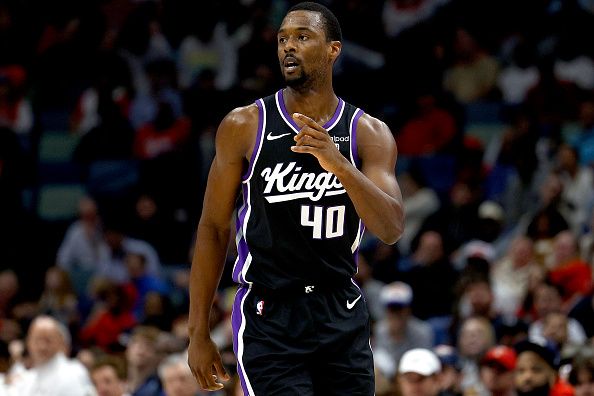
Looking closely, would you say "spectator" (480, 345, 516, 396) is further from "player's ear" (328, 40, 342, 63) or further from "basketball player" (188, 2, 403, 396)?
"player's ear" (328, 40, 342, 63)

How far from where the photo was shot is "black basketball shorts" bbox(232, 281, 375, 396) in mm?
5023

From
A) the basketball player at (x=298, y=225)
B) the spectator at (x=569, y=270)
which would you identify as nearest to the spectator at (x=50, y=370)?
the spectator at (x=569, y=270)

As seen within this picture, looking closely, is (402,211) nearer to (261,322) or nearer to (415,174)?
(261,322)

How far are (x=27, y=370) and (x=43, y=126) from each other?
539 centimetres

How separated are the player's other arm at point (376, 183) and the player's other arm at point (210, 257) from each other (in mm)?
464

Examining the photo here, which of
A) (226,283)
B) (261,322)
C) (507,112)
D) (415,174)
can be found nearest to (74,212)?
(226,283)

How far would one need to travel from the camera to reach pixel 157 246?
519 inches

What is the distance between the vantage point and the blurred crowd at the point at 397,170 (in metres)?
9.68

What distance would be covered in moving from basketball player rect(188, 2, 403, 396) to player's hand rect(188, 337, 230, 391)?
10 cm

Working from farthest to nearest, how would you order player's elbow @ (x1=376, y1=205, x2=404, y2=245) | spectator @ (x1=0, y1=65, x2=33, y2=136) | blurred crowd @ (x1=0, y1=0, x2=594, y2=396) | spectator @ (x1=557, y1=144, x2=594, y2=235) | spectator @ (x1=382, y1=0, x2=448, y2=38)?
spectator @ (x1=382, y1=0, x2=448, y2=38) → spectator @ (x1=0, y1=65, x2=33, y2=136) → spectator @ (x1=557, y1=144, x2=594, y2=235) → blurred crowd @ (x1=0, y1=0, x2=594, y2=396) → player's elbow @ (x1=376, y1=205, x2=404, y2=245)

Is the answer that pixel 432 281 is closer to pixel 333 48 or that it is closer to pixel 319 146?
pixel 333 48

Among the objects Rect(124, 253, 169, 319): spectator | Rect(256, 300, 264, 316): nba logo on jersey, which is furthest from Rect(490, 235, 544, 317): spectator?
Rect(256, 300, 264, 316): nba logo on jersey

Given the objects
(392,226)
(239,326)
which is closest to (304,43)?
(392,226)

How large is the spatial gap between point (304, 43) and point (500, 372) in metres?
4.11
